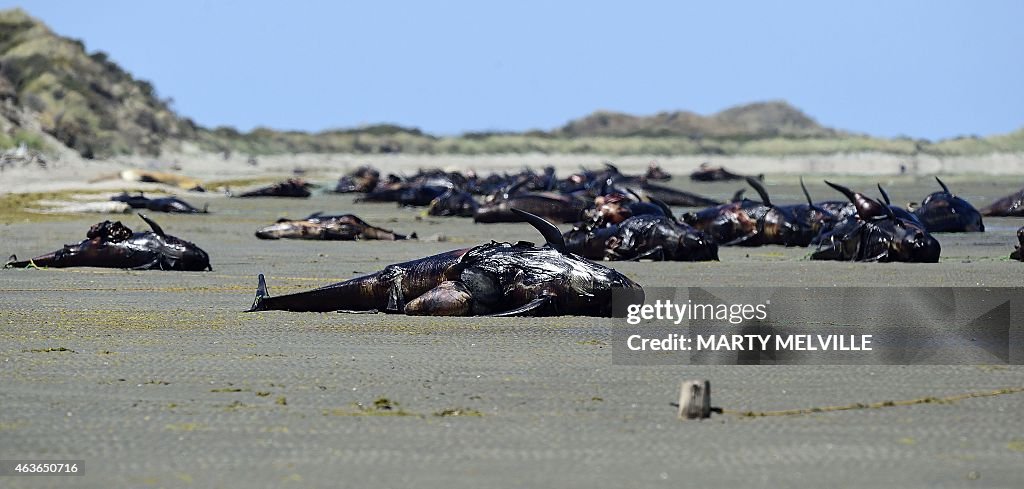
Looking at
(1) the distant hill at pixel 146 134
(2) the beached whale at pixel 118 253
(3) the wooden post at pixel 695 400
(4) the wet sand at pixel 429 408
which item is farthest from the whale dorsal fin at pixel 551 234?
(1) the distant hill at pixel 146 134

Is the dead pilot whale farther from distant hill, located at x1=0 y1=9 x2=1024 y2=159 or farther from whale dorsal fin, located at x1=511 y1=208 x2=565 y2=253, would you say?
distant hill, located at x1=0 y1=9 x2=1024 y2=159

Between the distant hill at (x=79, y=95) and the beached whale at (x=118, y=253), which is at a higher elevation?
the distant hill at (x=79, y=95)

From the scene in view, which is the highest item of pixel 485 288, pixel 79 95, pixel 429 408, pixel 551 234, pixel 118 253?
pixel 79 95

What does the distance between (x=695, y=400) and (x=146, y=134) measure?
54717 millimetres

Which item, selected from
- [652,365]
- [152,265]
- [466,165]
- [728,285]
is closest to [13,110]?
[466,165]

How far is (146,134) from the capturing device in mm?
57875

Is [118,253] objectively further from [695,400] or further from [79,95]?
[79,95]

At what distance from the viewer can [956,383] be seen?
6387mm

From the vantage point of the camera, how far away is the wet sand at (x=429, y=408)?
4.69 m

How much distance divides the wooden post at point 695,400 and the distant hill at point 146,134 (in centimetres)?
3741

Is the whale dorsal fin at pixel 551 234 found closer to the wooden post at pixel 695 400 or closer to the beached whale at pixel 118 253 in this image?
the wooden post at pixel 695 400

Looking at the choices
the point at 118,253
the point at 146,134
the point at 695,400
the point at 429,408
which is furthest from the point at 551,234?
the point at 146,134

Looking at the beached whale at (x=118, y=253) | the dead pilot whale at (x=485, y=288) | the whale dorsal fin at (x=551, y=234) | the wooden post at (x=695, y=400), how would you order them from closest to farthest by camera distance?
the wooden post at (x=695, y=400) → the dead pilot whale at (x=485, y=288) → the whale dorsal fin at (x=551, y=234) → the beached whale at (x=118, y=253)

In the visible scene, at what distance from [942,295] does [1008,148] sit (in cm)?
5725
